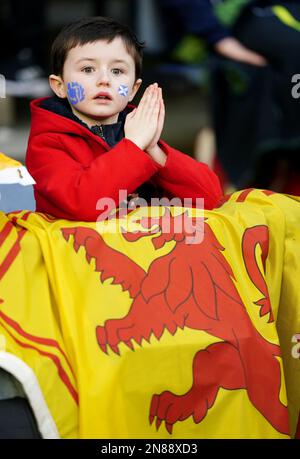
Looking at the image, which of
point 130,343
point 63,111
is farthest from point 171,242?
point 63,111

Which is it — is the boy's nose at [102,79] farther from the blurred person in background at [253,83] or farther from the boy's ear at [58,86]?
the blurred person in background at [253,83]

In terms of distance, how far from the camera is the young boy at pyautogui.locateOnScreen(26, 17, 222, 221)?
2117 millimetres

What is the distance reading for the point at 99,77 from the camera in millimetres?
2178

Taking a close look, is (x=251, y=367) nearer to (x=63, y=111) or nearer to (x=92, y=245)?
(x=92, y=245)

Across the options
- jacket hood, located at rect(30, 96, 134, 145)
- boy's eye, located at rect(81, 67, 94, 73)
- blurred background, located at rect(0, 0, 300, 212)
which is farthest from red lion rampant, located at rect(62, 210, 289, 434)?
blurred background, located at rect(0, 0, 300, 212)

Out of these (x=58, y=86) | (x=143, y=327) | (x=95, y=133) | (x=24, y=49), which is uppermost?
(x=24, y=49)

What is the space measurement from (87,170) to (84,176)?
0.02m

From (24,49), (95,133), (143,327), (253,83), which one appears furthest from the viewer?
(24,49)

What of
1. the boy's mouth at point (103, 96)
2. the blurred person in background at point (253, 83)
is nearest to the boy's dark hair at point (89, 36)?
the boy's mouth at point (103, 96)

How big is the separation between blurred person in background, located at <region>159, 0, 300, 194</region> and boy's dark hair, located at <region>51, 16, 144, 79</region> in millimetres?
1650

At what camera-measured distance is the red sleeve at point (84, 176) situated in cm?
210

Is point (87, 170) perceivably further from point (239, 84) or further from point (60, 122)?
point (239, 84)

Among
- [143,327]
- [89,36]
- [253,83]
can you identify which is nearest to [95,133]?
[89,36]

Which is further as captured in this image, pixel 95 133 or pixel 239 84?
pixel 239 84
